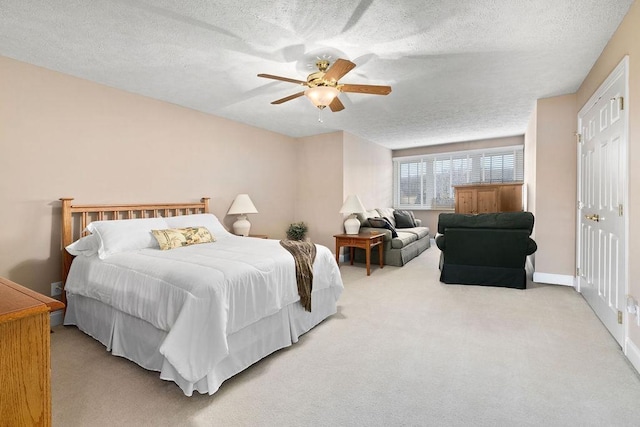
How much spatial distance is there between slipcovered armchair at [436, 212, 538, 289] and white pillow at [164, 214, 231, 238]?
9.44 feet

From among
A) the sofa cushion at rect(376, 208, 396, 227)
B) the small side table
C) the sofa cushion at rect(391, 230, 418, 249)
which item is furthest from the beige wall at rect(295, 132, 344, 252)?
the sofa cushion at rect(376, 208, 396, 227)

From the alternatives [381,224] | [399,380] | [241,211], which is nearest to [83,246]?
[241,211]

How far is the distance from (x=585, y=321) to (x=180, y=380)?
11.3ft

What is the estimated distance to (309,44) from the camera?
2.52m

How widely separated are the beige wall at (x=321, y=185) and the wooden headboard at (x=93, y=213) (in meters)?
2.41

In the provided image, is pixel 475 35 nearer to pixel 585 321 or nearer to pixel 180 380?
pixel 585 321

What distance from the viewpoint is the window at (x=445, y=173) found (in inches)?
266

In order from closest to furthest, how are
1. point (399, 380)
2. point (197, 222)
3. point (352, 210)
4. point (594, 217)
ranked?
point (399, 380) < point (594, 217) < point (197, 222) < point (352, 210)

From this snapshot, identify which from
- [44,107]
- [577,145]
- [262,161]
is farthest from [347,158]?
[44,107]

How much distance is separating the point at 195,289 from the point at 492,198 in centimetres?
572

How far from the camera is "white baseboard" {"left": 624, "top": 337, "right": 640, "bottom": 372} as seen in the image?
78.7 inches

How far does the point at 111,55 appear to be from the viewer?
8.78 ft

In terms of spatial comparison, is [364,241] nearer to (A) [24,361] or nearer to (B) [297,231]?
(B) [297,231]

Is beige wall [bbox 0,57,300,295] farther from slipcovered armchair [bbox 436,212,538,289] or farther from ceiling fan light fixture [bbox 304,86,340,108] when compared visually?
slipcovered armchair [bbox 436,212,538,289]
